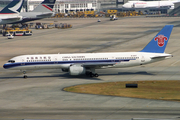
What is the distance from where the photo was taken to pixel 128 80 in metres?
52.8

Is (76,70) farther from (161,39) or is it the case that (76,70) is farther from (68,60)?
(161,39)

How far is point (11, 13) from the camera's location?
155250 millimetres

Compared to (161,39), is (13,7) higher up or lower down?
higher up

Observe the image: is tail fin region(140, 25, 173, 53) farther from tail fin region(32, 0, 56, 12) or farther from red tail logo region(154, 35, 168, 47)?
tail fin region(32, 0, 56, 12)

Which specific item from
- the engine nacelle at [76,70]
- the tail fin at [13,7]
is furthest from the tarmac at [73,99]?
the tail fin at [13,7]

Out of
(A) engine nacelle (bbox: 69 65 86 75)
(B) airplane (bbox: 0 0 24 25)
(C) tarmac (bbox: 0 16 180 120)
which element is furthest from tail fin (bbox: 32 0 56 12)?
(A) engine nacelle (bbox: 69 65 86 75)

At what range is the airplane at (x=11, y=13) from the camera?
499ft

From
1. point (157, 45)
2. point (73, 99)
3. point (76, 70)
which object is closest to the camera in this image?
point (73, 99)

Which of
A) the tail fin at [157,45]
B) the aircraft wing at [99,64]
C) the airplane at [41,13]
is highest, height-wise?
the airplane at [41,13]

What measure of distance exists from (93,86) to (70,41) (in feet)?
200

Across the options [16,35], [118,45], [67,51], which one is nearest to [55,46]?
[67,51]

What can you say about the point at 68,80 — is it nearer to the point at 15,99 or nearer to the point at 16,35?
the point at 15,99

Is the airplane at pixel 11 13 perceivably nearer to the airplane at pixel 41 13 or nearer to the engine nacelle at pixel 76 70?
the airplane at pixel 41 13

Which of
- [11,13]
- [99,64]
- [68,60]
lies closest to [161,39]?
[99,64]
